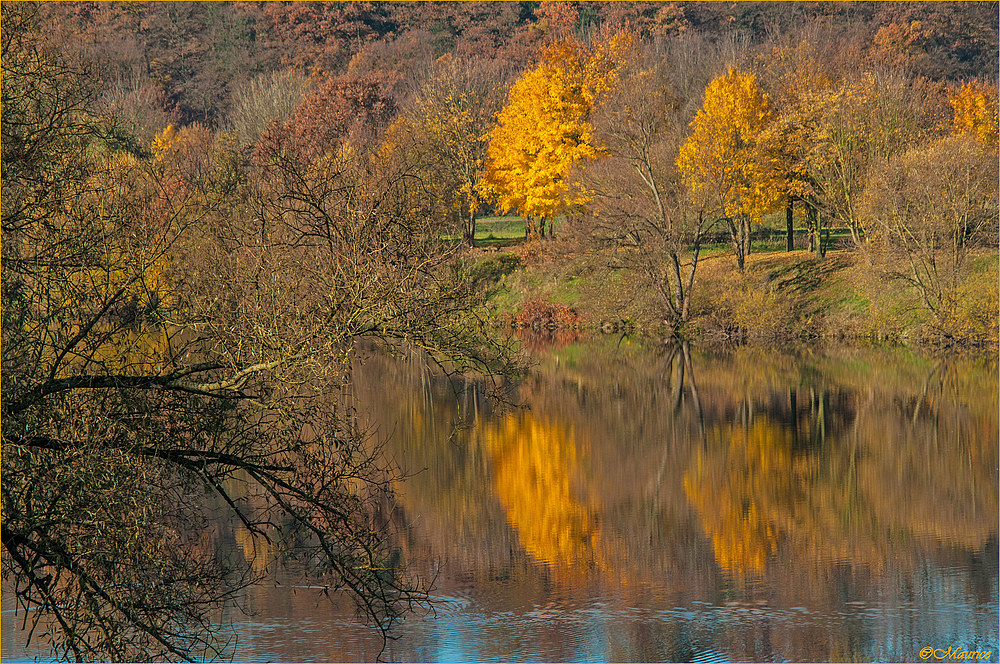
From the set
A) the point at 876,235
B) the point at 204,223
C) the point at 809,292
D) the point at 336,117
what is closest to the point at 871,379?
the point at 876,235

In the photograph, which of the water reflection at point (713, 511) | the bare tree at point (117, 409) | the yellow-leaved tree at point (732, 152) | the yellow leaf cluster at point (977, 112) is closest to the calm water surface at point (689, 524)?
the water reflection at point (713, 511)

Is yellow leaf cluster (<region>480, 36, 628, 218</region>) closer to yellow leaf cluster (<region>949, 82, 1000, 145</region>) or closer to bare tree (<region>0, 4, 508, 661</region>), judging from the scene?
yellow leaf cluster (<region>949, 82, 1000, 145</region>)

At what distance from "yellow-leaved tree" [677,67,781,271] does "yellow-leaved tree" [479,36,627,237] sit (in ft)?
20.2

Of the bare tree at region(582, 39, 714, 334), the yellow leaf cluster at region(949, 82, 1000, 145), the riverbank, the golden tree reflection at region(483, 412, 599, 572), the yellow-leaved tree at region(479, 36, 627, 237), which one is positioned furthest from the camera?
the yellow-leaved tree at region(479, 36, 627, 237)

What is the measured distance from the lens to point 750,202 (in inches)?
1634

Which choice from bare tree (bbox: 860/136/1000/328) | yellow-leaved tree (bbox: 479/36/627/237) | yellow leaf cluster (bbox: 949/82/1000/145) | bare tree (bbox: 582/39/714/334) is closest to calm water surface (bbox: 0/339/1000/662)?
bare tree (bbox: 860/136/1000/328)

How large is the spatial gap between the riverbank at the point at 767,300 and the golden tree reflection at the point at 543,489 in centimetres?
1515

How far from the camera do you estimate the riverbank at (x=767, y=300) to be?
34.8m

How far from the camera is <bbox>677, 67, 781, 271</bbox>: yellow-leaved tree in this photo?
4062cm

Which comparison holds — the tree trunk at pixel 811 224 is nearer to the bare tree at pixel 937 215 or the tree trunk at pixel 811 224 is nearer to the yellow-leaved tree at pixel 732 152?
the yellow-leaved tree at pixel 732 152

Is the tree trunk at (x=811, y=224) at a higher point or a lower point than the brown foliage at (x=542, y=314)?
higher

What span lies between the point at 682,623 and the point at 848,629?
1835mm

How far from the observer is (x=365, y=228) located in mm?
19578

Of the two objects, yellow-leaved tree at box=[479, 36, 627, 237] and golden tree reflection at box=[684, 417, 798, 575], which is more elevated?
yellow-leaved tree at box=[479, 36, 627, 237]
